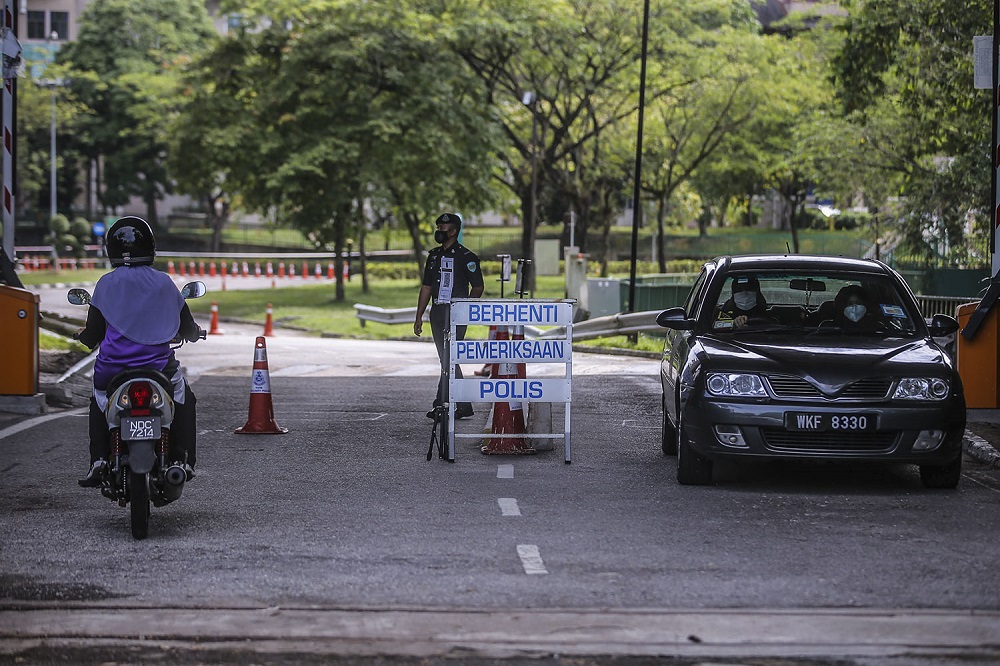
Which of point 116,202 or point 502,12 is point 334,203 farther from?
point 116,202

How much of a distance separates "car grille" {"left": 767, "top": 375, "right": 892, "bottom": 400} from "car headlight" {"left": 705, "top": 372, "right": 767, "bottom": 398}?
0.10 m

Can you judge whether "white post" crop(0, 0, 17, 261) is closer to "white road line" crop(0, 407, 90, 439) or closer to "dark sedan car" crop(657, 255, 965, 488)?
"white road line" crop(0, 407, 90, 439)

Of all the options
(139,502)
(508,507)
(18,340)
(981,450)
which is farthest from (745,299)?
(18,340)

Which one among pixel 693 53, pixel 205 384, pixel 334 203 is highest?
pixel 693 53

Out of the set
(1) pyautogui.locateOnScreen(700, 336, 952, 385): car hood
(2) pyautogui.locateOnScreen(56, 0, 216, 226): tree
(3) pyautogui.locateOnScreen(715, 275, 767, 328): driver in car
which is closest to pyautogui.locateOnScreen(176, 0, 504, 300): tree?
(3) pyautogui.locateOnScreen(715, 275, 767, 328): driver in car

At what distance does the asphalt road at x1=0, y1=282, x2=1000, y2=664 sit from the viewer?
19.1ft

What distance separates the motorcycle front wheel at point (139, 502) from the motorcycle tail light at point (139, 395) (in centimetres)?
37

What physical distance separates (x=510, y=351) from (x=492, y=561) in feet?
12.6

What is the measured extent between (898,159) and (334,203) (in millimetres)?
17748

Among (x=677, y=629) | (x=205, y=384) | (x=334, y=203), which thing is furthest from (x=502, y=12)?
(x=677, y=629)

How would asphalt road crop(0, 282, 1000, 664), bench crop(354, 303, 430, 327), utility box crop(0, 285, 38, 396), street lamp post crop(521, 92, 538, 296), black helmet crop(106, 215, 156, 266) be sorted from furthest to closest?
1. street lamp post crop(521, 92, 538, 296)
2. bench crop(354, 303, 430, 327)
3. utility box crop(0, 285, 38, 396)
4. black helmet crop(106, 215, 156, 266)
5. asphalt road crop(0, 282, 1000, 664)

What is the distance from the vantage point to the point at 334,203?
4306 cm

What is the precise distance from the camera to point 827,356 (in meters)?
9.70

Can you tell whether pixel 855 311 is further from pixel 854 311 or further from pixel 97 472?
pixel 97 472
